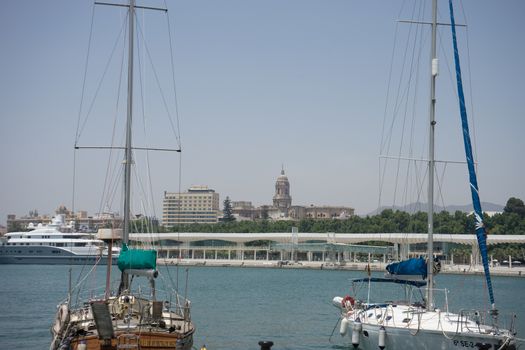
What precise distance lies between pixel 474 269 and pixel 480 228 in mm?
109321

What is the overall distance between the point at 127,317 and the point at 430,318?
498 inches

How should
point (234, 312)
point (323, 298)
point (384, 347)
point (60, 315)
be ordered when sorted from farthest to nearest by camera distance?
1. point (323, 298)
2. point (234, 312)
3. point (384, 347)
4. point (60, 315)

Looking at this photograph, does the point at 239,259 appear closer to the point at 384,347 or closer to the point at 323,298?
the point at 323,298

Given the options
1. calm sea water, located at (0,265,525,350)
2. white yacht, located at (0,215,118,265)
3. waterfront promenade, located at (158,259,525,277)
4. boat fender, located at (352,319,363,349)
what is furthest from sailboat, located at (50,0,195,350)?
white yacht, located at (0,215,118,265)

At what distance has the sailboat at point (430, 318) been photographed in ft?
101

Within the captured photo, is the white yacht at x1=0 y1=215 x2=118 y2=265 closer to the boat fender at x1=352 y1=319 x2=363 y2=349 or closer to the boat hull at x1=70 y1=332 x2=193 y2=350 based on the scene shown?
the boat fender at x1=352 y1=319 x2=363 y2=349

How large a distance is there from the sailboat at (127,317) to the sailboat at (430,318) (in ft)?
28.4

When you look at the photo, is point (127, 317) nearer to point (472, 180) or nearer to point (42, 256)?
point (472, 180)

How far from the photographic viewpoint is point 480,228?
105 ft

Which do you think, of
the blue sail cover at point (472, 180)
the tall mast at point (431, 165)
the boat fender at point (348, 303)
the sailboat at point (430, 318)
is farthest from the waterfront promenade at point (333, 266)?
the blue sail cover at point (472, 180)

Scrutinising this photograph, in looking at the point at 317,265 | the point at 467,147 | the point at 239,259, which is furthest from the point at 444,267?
the point at 467,147

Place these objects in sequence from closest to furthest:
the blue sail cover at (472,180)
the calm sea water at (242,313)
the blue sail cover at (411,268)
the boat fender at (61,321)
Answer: the boat fender at (61,321), the blue sail cover at (472,180), the blue sail cover at (411,268), the calm sea water at (242,313)

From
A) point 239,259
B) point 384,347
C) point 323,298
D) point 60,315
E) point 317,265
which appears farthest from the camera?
point 239,259

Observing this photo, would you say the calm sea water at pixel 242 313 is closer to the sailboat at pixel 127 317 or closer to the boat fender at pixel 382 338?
the boat fender at pixel 382 338
